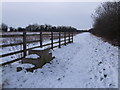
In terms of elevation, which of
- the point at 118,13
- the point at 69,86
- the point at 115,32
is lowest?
the point at 69,86

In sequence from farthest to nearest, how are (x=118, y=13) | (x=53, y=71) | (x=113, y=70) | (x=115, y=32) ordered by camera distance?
(x=115, y=32), (x=118, y=13), (x=53, y=71), (x=113, y=70)

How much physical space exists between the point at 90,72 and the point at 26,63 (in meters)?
2.80

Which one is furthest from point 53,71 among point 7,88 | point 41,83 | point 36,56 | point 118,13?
point 118,13

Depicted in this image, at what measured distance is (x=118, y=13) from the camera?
1409 centimetres

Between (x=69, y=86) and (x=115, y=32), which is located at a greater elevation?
(x=115, y=32)

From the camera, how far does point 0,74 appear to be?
5.38m

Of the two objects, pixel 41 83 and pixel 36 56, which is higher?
pixel 36 56

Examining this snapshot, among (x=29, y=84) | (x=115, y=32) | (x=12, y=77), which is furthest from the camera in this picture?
(x=115, y=32)

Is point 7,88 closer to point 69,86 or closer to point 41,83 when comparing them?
point 41,83

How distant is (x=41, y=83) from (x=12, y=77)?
→ 1.14m

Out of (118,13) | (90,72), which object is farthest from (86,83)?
(118,13)

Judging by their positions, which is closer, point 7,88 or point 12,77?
point 7,88

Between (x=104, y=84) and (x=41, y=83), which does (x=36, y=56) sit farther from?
(x=104, y=84)

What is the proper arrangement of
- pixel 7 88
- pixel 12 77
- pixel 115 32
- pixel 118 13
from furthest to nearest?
pixel 115 32
pixel 118 13
pixel 12 77
pixel 7 88
